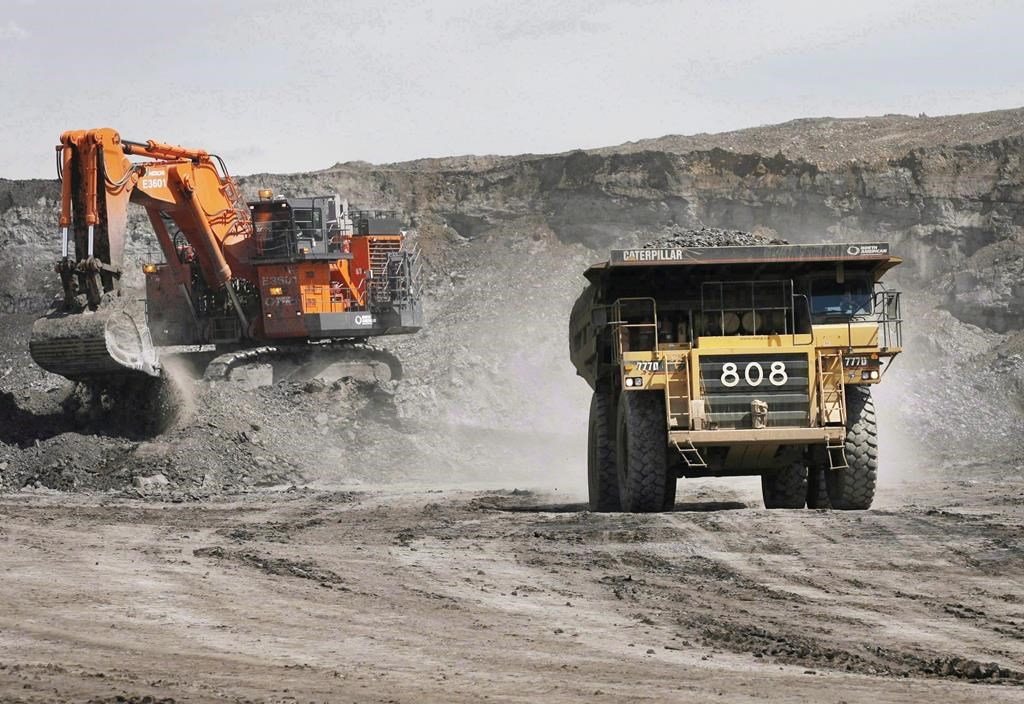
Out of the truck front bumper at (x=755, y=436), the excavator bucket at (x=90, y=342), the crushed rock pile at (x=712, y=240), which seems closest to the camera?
the truck front bumper at (x=755, y=436)

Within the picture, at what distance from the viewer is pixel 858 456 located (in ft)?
45.9

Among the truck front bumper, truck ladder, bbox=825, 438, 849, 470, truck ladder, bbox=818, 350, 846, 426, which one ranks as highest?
truck ladder, bbox=818, 350, 846, 426

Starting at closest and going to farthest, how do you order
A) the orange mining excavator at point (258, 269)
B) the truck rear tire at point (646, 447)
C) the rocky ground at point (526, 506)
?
the rocky ground at point (526, 506)
the truck rear tire at point (646, 447)
the orange mining excavator at point (258, 269)

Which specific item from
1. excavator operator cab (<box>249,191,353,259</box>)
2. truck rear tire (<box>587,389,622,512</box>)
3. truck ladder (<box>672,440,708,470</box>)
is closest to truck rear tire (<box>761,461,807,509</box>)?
truck rear tire (<box>587,389,622,512</box>)

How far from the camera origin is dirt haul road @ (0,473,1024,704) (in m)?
6.70

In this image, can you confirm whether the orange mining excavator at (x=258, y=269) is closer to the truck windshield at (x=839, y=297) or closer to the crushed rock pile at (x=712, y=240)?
the crushed rock pile at (x=712, y=240)

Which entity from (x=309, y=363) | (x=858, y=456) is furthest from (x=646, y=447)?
(x=309, y=363)

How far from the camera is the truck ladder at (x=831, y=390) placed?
44.9 ft

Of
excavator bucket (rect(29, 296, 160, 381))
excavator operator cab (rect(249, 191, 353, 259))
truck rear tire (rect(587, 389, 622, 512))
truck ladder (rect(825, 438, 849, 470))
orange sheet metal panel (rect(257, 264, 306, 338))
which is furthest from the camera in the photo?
orange sheet metal panel (rect(257, 264, 306, 338))

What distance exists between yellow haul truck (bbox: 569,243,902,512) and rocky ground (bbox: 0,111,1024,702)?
833mm

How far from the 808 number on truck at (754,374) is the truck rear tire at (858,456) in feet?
2.71

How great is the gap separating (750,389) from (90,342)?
10.2m

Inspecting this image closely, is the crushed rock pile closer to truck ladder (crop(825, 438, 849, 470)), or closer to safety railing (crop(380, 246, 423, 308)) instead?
truck ladder (crop(825, 438, 849, 470))

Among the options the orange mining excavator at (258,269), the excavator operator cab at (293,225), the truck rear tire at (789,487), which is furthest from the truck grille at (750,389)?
the excavator operator cab at (293,225)
